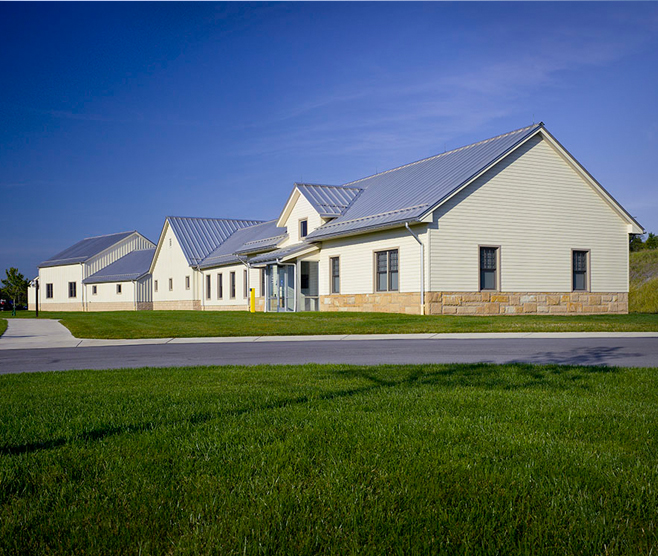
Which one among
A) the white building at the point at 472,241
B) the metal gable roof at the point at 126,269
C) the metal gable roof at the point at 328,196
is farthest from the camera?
the metal gable roof at the point at 126,269

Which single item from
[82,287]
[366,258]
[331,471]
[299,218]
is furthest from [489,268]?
[82,287]

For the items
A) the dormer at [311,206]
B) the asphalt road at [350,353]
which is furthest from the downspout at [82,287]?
the asphalt road at [350,353]

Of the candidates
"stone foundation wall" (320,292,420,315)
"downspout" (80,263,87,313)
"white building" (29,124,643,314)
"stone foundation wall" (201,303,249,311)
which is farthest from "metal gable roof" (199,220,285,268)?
"downspout" (80,263,87,313)

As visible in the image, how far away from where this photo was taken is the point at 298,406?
21.1 feet

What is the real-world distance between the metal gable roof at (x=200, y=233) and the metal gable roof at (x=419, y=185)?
1739 cm

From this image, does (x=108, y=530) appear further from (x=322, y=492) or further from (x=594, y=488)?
(x=594, y=488)

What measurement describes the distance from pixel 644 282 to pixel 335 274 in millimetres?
21013

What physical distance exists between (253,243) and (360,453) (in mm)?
35048

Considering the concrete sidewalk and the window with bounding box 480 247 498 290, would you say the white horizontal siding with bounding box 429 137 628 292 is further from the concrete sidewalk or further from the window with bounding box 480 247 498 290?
the concrete sidewalk

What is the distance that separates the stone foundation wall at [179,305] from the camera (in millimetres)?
45406

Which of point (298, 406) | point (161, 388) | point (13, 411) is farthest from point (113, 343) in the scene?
point (298, 406)

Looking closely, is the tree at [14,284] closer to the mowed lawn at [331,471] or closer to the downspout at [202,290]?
the downspout at [202,290]

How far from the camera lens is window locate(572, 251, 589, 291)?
2747cm

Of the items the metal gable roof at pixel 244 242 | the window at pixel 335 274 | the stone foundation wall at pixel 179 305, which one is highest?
the metal gable roof at pixel 244 242
